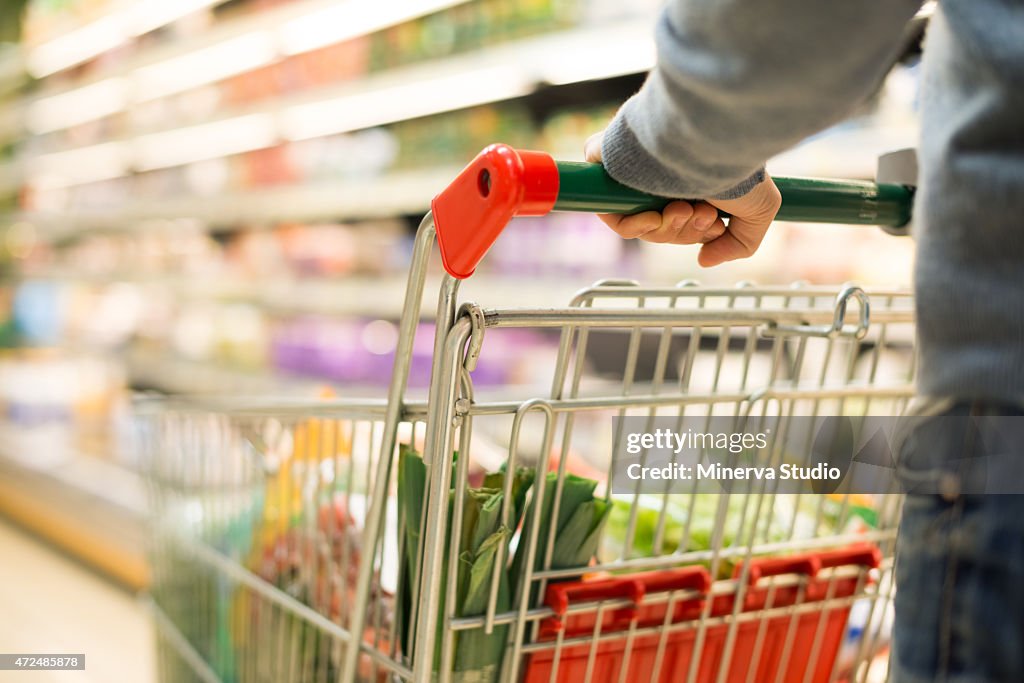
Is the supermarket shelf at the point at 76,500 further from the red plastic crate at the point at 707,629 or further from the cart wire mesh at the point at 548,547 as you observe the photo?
the red plastic crate at the point at 707,629

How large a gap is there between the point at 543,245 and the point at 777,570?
1.92 m

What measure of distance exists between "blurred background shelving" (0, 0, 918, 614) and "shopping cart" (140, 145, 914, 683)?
0.84 metres

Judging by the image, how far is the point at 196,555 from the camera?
1.49 meters

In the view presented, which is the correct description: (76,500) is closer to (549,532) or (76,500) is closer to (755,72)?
(549,532)

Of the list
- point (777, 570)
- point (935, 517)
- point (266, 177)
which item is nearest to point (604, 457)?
point (777, 570)

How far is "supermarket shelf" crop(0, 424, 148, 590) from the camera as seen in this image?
9.78 feet

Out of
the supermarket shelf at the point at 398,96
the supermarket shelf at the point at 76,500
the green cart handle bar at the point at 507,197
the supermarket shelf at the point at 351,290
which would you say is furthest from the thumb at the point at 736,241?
the supermarket shelf at the point at 76,500

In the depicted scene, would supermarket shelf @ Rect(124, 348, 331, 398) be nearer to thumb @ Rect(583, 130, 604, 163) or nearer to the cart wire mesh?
the cart wire mesh

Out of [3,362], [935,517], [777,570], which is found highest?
[935,517]

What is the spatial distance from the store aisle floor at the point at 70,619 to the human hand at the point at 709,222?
1.96 m

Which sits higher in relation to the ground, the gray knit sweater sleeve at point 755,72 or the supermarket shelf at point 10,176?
the supermarket shelf at point 10,176

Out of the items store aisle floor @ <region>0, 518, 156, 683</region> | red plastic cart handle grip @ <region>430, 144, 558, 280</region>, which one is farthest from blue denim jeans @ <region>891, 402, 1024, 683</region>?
store aisle floor @ <region>0, 518, 156, 683</region>

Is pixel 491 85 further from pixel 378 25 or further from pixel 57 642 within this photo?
pixel 57 642

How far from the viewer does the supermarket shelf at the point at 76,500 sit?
298 cm
